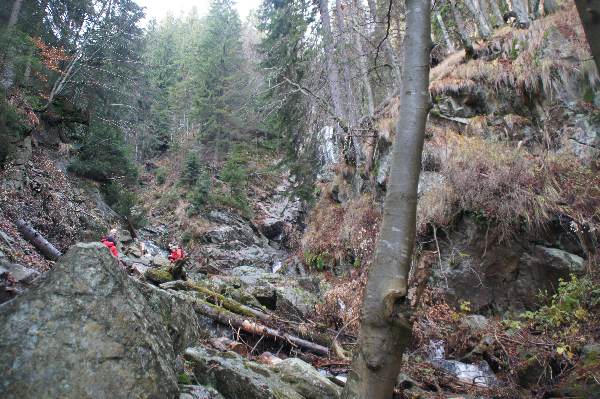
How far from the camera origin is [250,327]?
5.89 metres

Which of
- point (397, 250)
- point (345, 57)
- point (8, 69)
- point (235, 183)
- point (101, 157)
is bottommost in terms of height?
point (397, 250)

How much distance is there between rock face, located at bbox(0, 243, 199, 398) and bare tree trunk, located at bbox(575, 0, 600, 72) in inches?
98.0

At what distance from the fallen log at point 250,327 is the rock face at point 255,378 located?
71.0 inches

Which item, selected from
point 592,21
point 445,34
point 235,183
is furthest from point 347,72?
point 592,21

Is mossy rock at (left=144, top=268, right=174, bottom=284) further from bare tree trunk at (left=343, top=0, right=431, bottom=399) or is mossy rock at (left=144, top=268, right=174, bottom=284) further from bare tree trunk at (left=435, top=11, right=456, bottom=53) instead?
bare tree trunk at (left=435, top=11, right=456, bottom=53)

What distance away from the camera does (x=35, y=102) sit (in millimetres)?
14523

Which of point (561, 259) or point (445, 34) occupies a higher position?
point (445, 34)

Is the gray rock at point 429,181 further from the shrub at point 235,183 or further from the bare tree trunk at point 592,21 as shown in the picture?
the shrub at point 235,183

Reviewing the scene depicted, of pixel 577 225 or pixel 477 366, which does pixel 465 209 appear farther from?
pixel 477 366

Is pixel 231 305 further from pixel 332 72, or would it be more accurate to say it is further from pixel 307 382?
pixel 332 72

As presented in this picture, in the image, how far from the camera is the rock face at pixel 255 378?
302cm

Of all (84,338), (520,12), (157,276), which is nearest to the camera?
(84,338)

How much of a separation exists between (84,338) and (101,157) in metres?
17.7

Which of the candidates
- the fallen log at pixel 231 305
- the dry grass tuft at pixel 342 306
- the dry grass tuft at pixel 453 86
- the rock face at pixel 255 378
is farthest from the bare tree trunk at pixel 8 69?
the rock face at pixel 255 378
